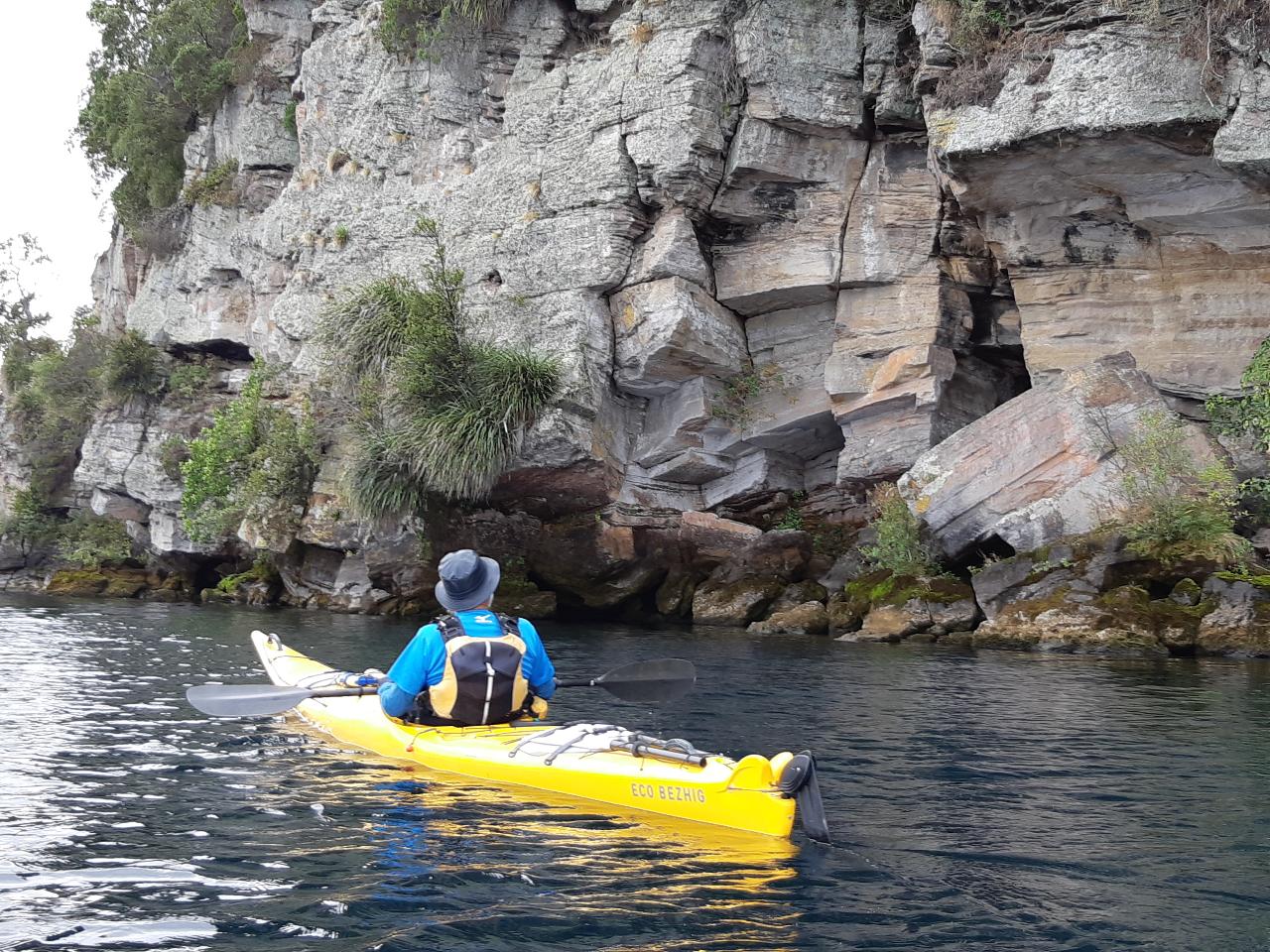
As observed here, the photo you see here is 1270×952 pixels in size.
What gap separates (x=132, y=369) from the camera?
2681 cm

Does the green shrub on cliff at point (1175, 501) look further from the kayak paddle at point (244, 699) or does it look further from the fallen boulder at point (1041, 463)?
the kayak paddle at point (244, 699)

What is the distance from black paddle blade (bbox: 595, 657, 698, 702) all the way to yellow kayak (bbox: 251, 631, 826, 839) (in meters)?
1.11

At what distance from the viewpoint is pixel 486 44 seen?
21.6 metres

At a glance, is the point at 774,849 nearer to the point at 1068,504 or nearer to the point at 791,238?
the point at 1068,504

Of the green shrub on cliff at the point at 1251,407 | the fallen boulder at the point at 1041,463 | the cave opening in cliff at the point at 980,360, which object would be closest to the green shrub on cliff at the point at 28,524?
the cave opening in cliff at the point at 980,360

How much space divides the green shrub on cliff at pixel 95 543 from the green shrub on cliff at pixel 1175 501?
2307 cm

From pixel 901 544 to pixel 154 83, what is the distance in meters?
24.6

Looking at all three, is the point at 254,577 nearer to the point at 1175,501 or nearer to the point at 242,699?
the point at 242,699

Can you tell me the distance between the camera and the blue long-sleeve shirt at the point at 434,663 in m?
6.62

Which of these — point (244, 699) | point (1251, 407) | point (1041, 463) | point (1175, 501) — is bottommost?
point (244, 699)

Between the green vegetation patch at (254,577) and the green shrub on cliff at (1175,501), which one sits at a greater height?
the green shrub on cliff at (1175,501)

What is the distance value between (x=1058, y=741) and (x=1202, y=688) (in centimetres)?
329

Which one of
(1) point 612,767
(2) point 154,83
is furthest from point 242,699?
(2) point 154,83

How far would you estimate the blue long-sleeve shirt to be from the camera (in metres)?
6.62
